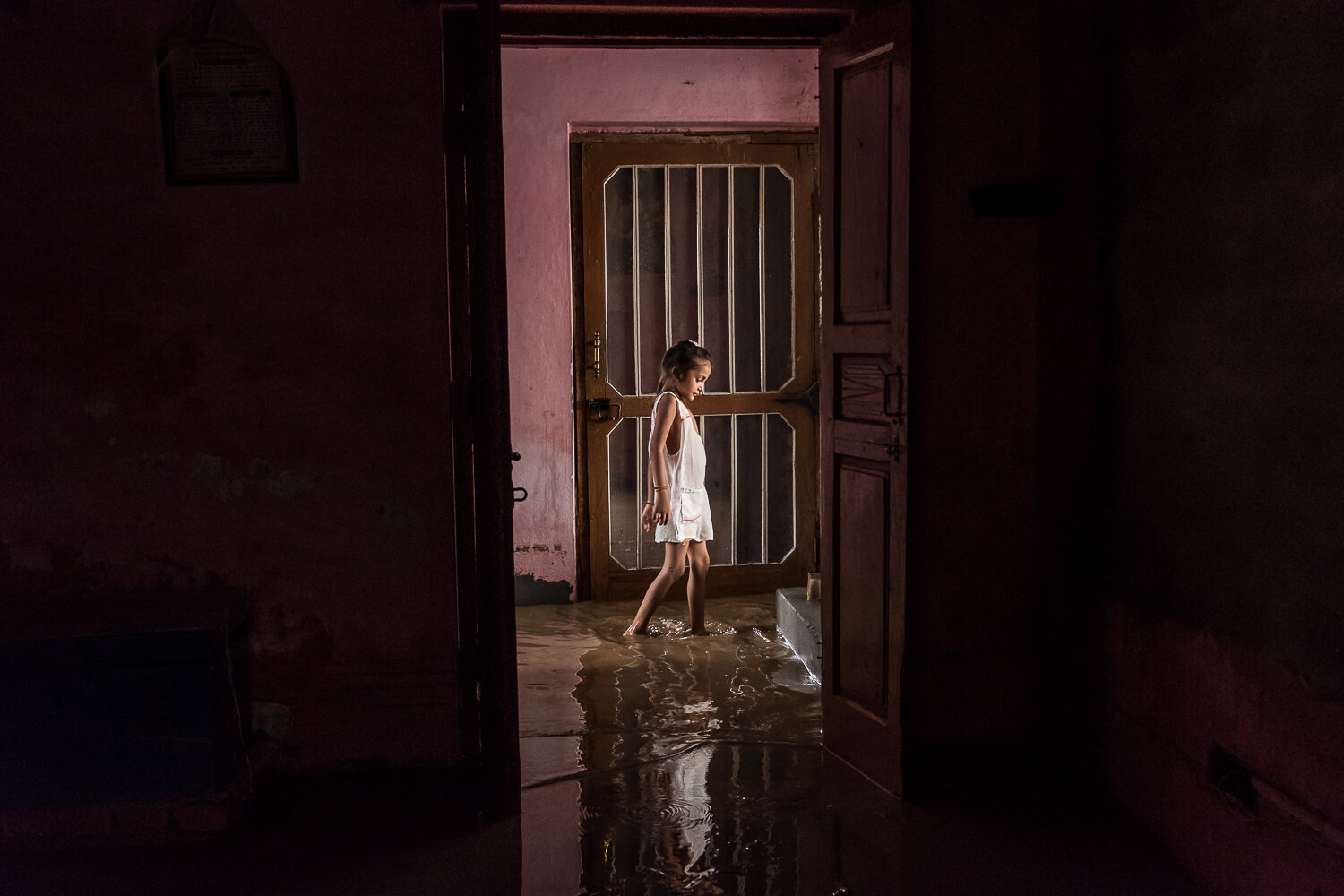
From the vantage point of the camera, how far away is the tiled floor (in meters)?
2.88

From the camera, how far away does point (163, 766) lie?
3047 mm

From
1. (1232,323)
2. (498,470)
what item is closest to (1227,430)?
(1232,323)

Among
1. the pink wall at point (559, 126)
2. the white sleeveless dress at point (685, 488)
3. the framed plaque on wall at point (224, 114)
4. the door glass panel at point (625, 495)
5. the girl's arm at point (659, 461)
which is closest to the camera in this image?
the framed plaque on wall at point (224, 114)

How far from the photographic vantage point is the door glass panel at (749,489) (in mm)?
6125

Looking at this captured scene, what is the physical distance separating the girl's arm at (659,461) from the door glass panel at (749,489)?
1073 mm

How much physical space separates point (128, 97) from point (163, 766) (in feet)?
6.77

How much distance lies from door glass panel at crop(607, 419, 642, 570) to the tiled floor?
2.05 m

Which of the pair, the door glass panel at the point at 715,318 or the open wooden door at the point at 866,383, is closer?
the open wooden door at the point at 866,383

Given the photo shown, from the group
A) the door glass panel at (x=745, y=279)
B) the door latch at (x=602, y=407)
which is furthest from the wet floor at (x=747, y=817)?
the door glass panel at (x=745, y=279)

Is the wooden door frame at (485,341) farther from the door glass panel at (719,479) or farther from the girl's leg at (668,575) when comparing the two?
the door glass panel at (719,479)

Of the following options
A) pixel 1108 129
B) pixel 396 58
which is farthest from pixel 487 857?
pixel 1108 129

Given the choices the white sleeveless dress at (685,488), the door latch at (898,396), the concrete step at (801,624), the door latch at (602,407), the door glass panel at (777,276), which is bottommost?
the concrete step at (801,624)

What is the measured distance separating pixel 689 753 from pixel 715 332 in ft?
9.45

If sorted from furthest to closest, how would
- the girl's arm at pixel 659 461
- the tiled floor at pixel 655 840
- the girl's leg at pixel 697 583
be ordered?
the girl's leg at pixel 697 583, the girl's arm at pixel 659 461, the tiled floor at pixel 655 840
